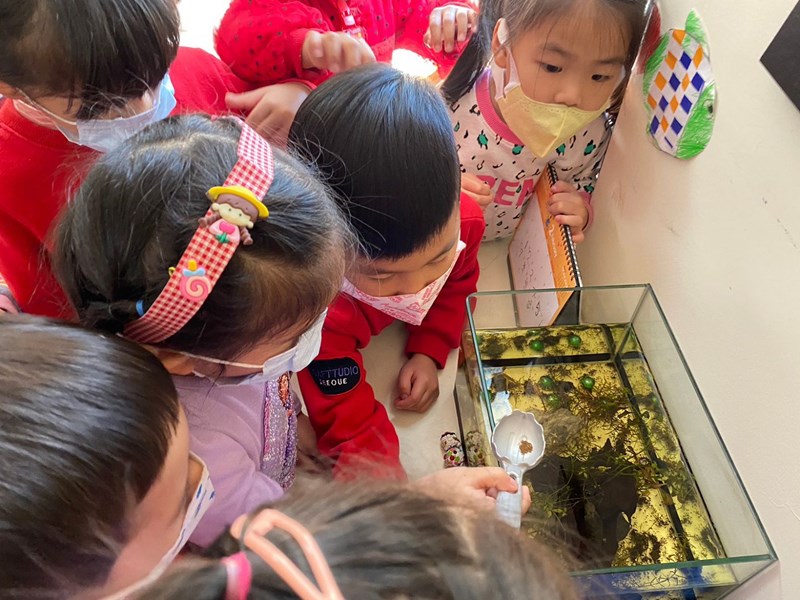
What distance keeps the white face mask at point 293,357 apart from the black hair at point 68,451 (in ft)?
0.42

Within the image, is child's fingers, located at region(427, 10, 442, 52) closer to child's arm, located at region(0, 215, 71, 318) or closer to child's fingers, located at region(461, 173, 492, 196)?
child's fingers, located at region(461, 173, 492, 196)

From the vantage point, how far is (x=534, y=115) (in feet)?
2.99

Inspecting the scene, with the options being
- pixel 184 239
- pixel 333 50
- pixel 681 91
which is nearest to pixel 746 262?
pixel 681 91

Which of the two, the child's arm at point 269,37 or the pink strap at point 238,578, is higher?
the child's arm at point 269,37

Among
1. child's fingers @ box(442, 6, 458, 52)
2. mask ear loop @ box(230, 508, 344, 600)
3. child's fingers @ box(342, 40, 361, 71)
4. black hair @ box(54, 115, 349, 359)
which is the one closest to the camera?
mask ear loop @ box(230, 508, 344, 600)

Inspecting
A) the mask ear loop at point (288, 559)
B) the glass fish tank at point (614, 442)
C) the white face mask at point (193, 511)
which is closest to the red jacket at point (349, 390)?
the glass fish tank at point (614, 442)

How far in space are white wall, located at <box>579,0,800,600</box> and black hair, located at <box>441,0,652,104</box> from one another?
0.14ft

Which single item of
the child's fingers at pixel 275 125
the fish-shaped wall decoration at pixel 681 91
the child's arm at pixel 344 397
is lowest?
the child's arm at pixel 344 397

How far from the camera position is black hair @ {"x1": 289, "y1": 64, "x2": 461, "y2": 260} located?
631 mm

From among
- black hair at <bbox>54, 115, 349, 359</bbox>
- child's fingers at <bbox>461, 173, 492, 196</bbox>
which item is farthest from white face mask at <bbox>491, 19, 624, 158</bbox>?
black hair at <bbox>54, 115, 349, 359</bbox>

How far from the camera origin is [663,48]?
0.77 meters

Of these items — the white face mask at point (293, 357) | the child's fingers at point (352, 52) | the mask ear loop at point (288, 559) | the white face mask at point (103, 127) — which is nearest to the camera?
the mask ear loop at point (288, 559)

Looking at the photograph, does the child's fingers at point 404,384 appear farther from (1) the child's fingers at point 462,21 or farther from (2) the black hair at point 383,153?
(1) the child's fingers at point 462,21

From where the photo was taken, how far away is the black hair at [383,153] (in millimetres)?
631
